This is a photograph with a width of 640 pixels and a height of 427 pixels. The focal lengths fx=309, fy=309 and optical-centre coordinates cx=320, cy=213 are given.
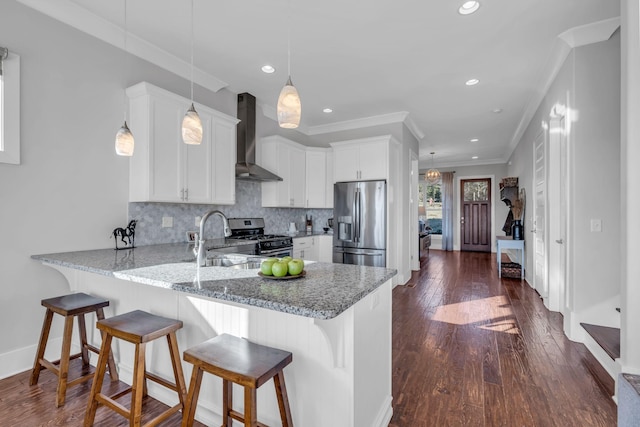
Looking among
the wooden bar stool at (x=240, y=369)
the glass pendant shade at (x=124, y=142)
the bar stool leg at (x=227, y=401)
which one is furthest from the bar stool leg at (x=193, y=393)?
the glass pendant shade at (x=124, y=142)

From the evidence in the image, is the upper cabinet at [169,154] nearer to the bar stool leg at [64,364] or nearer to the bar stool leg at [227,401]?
the bar stool leg at [64,364]

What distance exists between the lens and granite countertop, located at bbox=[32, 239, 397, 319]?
3.81 ft

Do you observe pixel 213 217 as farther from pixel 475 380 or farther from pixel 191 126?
pixel 475 380

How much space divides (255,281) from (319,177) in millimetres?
3867

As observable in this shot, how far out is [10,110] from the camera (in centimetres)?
215

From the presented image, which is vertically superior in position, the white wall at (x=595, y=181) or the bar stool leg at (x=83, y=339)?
the white wall at (x=595, y=181)

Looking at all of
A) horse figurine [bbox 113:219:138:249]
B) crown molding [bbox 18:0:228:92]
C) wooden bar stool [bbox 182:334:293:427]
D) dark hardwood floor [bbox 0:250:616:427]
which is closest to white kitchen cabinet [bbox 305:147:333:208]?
crown molding [bbox 18:0:228:92]

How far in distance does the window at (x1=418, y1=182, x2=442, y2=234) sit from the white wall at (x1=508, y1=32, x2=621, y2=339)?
7495mm

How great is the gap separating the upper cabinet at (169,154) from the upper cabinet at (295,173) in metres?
1.15

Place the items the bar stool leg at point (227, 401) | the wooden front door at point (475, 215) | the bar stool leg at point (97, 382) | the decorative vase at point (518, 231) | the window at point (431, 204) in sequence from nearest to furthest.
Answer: the bar stool leg at point (227, 401) → the bar stool leg at point (97, 382) → the decorative vase at point (518, 231) → the wooden front door at point (475, 215) → the window at point (431, 204)

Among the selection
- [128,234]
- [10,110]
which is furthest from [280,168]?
[10,110]

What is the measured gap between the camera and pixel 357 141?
468 centimetres

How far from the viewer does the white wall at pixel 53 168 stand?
7.19ft

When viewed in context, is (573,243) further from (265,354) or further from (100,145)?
(100,145)
